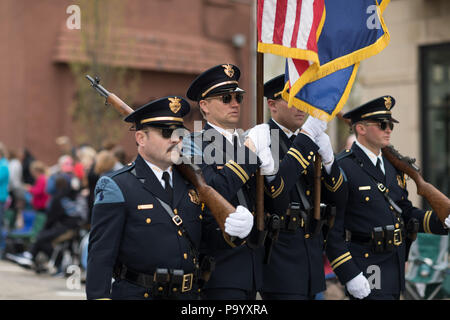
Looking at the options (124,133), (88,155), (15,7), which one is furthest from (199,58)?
(88,155)

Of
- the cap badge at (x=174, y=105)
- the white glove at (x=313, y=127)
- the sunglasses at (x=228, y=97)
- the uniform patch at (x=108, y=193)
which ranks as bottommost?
the uniform patch at (x=108, y=193)

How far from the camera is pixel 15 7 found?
17438mm

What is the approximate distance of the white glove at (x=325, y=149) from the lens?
4.50 m

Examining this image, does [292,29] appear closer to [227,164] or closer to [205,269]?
[227,164]

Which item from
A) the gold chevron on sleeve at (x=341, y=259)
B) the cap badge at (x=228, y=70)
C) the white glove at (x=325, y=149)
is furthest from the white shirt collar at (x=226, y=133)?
the gold chevron on sleeve at (x=341, y=259)

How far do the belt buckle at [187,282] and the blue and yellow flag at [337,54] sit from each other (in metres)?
1.29

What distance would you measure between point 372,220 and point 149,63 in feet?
49.0

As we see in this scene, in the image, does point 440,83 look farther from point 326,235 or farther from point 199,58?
point 199,58

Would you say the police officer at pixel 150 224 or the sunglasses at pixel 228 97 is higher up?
the sunglasses at pixel 228 97

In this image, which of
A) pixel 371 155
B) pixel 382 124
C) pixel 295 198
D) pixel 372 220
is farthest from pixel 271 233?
pixel 382 124

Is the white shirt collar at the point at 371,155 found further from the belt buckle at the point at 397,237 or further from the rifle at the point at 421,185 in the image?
the belt buckle at the point at 397,237

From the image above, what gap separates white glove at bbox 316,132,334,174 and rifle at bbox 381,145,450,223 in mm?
1022

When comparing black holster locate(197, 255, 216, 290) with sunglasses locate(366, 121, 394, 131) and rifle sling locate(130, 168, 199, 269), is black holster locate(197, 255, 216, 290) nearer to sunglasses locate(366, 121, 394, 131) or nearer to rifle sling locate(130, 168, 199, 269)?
rifle sling locate(130, 168, 199, 269)
